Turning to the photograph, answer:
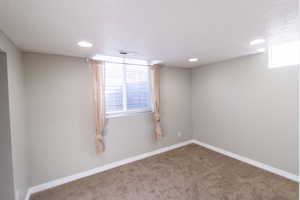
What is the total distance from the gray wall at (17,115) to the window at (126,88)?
1270mm

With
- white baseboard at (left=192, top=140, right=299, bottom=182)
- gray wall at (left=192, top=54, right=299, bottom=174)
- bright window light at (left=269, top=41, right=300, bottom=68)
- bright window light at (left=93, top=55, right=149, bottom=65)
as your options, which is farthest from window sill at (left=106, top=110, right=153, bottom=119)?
bright window light at (left=269, top=41, right=300, bottom=68)

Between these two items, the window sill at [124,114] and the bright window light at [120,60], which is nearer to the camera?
the bright window light at [120,60]

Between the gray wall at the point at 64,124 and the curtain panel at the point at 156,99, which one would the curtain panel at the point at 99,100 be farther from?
the curtain panel at the point at 156,99

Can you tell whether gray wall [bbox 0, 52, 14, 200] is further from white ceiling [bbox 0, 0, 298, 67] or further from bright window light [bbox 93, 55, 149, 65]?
bright window light [bbox 93, 55, 149, 65]

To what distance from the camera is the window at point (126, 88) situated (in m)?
2.77

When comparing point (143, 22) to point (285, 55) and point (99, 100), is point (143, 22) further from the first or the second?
point (285, 55)

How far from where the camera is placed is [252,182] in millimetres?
2201

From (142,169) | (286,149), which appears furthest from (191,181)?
(286,149)

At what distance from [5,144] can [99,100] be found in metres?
1.32

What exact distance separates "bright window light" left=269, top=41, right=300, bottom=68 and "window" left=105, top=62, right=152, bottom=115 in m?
2.39

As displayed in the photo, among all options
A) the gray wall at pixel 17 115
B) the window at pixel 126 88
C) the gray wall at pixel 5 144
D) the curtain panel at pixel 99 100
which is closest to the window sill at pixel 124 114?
the window at pixel 126 88

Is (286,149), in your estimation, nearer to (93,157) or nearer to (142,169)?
(142,169)

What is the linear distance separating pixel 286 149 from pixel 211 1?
278 cm

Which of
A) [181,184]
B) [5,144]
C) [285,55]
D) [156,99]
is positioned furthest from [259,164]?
[5,144]
